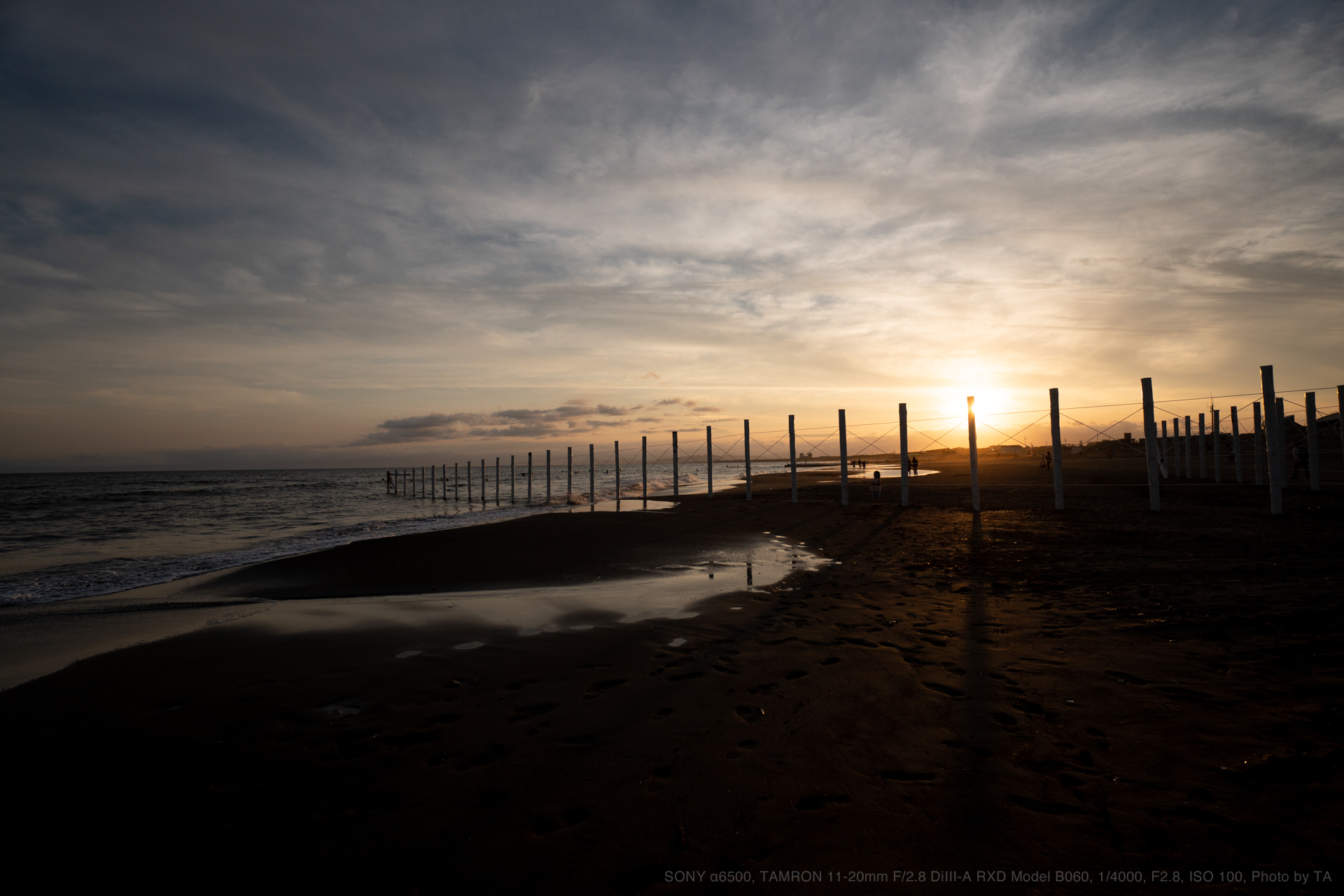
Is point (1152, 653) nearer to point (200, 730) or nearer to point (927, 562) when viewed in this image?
point (927, 562)

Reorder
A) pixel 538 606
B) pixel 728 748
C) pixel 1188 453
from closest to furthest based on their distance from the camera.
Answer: pixel 728 748 → pixel 538 606 → pixel 1188 453

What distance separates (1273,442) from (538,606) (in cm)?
1394

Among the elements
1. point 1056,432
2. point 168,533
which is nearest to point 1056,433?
point 1056,432

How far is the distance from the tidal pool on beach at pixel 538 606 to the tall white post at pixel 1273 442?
29.6 feet

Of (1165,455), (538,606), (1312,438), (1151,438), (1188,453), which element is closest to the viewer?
(538,606)

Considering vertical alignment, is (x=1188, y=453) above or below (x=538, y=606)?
above

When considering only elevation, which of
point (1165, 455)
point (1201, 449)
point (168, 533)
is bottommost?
point (168, 533)

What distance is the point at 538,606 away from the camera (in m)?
6.22

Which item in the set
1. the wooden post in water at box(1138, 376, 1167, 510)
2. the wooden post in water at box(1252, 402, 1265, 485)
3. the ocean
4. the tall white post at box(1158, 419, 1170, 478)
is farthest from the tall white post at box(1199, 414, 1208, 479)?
the ocean

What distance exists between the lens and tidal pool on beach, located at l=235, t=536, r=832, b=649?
5.48 meters

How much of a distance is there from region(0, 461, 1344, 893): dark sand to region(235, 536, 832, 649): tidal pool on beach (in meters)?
0.37

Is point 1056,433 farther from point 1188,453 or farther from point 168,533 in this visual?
point 168,533

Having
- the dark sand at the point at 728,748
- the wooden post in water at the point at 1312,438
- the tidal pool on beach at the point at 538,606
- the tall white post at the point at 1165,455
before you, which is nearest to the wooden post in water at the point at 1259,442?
the wooden post in water at the point at 1312,438

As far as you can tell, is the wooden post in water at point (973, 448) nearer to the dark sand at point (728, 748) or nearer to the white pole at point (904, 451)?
the white pole at point (904, 451)
